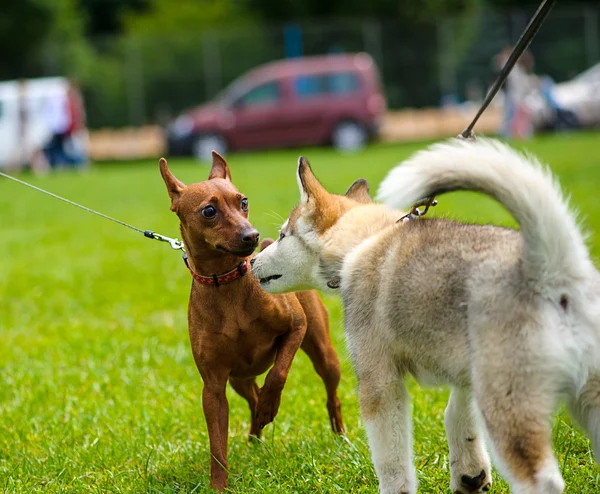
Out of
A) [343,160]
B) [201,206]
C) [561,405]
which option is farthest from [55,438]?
[343,160]

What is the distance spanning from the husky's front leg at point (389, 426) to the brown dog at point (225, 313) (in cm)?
84

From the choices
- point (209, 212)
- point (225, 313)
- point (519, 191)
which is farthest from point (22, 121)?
point (519, 191)

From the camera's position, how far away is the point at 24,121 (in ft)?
92.4

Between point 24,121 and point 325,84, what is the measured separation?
948 cm

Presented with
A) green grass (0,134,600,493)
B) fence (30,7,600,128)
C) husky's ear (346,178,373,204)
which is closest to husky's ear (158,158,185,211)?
green grass (0,134,600,493)

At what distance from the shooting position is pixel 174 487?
13.2ft

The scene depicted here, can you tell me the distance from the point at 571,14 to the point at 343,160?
1281 cm

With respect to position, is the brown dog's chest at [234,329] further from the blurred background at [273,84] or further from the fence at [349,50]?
the fence at [349,50]

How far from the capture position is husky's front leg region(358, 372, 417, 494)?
10.6ft

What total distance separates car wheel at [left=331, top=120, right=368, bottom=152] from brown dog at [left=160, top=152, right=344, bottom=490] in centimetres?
2385

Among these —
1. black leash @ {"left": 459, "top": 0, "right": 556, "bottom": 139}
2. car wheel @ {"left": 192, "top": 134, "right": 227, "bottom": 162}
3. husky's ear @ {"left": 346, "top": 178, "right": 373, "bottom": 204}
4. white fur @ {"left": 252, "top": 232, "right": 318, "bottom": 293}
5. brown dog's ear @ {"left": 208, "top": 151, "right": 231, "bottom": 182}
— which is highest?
black leash @ {"left": 459, "top": 0, "right": 556, "bottom": 139}

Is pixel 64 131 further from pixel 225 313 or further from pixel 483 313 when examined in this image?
pixel 483 313

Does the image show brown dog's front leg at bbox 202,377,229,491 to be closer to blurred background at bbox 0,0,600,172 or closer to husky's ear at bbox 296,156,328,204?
husky's ear at bbox 296,156,328,204

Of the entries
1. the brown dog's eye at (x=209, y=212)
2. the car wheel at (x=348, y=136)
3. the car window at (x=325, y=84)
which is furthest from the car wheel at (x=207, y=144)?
the brown dog's eye at (x=209, y=212)
